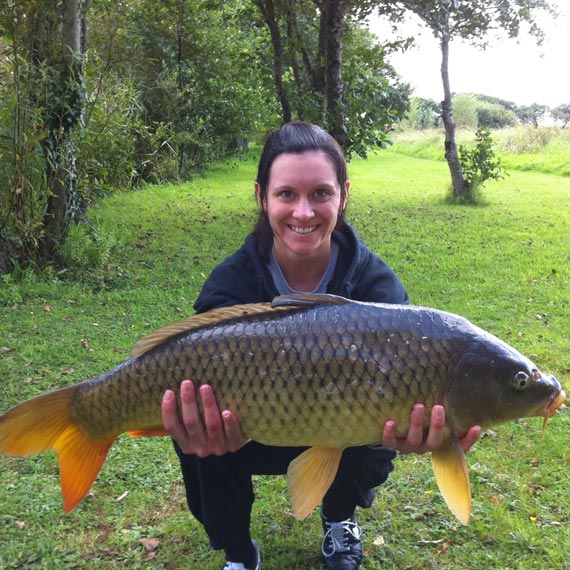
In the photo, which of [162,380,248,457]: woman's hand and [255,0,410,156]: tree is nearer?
[162,380,248,457]: woman's hand

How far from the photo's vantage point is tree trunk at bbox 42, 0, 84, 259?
4.75 metres

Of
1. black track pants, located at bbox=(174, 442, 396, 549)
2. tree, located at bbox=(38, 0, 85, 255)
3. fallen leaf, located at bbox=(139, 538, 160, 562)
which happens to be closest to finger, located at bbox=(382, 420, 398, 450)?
black track pants, located at bbox=(174, 442, 396, 549)

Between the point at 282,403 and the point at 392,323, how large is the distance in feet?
1.07

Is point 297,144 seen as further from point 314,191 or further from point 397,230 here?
point 397,230

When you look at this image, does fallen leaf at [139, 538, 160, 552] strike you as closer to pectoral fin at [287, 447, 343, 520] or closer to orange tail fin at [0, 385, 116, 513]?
orange tail fin at [0, 385, 116, 513]

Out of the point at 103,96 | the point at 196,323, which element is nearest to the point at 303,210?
the point at 196,323

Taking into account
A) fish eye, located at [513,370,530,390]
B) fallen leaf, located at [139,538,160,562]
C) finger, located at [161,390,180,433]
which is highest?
fish eye, located at [513,370,530,390]

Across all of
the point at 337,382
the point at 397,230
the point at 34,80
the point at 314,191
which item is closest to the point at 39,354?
the point at 34,80

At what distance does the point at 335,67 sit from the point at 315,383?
5448 mm

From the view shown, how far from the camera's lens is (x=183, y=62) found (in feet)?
38.8

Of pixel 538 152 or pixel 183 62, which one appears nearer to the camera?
pixel 183 62

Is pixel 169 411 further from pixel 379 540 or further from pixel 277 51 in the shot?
pixel 277 51

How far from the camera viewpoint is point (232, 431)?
4.86ft

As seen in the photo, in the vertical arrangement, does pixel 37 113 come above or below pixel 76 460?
above
